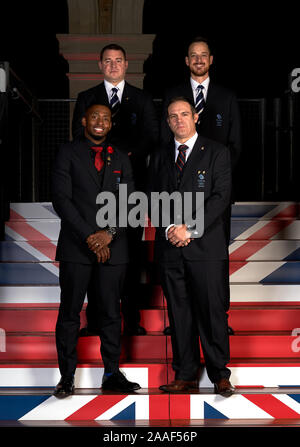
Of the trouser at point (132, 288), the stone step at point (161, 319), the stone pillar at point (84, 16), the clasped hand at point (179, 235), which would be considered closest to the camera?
the clasped hand at point (179, 235)

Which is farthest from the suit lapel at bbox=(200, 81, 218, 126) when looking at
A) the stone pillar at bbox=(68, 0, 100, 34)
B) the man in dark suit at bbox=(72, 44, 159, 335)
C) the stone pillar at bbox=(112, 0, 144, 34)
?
the stone pillar at bbox=(68, 0, 100, 34)

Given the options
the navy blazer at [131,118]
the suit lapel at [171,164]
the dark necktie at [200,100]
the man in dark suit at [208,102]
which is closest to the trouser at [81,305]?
the suit lapel at [171,164]

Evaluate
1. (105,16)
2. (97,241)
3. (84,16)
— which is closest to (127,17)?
(105,16)

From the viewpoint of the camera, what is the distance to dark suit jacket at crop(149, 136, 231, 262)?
357 centimetres

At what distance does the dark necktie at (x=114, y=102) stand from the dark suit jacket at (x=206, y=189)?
590mm

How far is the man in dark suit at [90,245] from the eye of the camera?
3559 mm

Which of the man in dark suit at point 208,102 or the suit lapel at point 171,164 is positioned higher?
the man in dark suit at point 208,102

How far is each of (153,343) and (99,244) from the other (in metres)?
0.90

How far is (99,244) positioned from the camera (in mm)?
3525

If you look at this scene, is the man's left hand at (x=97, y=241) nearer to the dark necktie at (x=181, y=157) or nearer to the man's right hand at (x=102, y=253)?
the man's right hand at (x=102, y=253)

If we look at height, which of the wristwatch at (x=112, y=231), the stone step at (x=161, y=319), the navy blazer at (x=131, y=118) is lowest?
the stone step at (x=161, y=319)

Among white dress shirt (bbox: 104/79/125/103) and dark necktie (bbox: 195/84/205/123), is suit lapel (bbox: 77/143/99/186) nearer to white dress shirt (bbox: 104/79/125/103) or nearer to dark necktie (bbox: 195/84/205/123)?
white dress shirt (bbox: 104/79/125/103)

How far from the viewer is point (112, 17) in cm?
787

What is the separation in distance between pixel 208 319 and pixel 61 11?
755 cm
